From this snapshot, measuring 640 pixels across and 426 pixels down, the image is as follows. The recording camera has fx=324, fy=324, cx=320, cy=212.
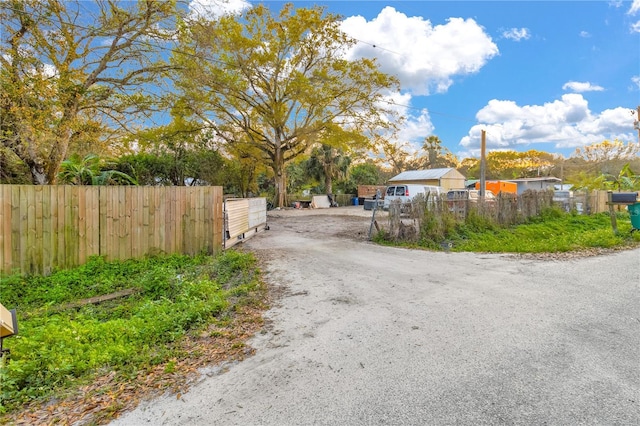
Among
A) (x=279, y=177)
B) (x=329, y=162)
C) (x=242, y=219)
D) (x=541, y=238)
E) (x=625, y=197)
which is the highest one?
(x=329, y=162)

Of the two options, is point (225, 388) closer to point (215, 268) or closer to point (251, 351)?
point (251, 351)

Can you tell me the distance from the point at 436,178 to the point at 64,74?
2901 centimetres

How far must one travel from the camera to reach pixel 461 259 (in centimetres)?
745

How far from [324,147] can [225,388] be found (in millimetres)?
28938

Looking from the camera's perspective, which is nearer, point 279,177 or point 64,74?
point 64,74

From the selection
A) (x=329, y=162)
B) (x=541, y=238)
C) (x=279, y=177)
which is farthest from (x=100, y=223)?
(x=329, y=162)

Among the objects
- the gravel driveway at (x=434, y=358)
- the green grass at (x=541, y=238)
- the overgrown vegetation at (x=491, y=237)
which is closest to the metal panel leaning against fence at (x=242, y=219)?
the gravel driveway at (x=434, y=358)

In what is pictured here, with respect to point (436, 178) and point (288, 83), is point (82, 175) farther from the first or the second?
point (436, 178)

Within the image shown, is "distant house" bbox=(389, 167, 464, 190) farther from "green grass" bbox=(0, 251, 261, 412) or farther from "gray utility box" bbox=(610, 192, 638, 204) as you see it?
"green grass" bbox=(0, 251, 261, 412)

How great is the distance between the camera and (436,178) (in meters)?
31.3

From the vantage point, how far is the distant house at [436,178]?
103ft

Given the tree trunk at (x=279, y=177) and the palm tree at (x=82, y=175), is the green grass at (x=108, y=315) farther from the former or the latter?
the tree trunk at (x=279, y=177)

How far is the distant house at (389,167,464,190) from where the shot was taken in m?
31.4

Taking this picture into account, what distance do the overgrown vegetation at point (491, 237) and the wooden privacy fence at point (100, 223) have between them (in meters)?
5.25
